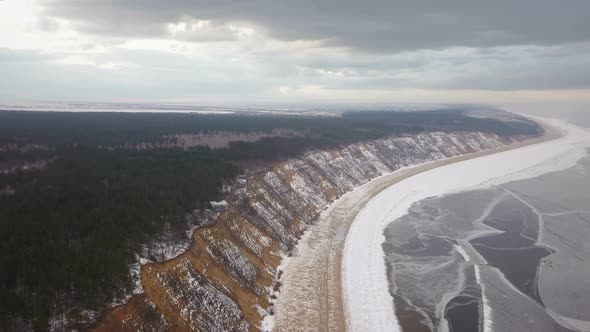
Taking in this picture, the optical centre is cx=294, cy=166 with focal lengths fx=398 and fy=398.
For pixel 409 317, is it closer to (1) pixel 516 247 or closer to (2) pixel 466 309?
(2) pixel 466 309

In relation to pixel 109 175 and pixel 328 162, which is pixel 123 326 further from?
pixel 328 162

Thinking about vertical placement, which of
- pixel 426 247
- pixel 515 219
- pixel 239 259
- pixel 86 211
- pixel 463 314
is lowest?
pixel 463 314

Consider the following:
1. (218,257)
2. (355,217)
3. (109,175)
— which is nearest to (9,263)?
(218,257)

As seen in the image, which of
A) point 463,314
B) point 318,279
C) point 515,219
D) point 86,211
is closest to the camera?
point 463,314

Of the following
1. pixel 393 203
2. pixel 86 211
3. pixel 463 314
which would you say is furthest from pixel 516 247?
pixel 86 211

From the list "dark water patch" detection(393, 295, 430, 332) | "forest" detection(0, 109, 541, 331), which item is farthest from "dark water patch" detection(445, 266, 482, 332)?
"forest" detection(0, 109, 541, 331)

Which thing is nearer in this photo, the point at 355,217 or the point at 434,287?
the point at 434,287

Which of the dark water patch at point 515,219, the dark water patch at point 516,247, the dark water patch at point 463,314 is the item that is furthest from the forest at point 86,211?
the dark water patch at point 515,219
